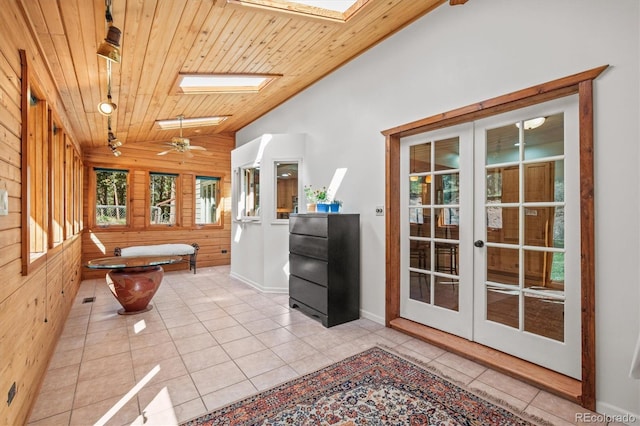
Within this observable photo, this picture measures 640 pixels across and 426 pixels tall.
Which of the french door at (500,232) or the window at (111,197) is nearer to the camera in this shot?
the french door at (500,232)

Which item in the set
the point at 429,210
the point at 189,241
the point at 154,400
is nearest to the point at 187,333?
the point at 154,400

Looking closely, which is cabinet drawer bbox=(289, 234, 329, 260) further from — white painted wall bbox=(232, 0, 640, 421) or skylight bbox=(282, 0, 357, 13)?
skylight bbox=(282, 0, 357, 13)

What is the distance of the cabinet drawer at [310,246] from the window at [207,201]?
412cm

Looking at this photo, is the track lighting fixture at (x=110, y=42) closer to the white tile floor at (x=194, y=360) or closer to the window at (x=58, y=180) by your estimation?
the window at (x=58, y=180)

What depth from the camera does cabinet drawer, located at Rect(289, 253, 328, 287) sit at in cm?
360

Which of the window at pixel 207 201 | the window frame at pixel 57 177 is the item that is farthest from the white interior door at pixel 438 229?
the window at pixel 207 201

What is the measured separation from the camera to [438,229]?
3.17 m

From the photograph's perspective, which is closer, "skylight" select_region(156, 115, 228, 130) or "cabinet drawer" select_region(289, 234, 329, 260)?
"cabinet drawer" select_region(289, 234, 329, 260)

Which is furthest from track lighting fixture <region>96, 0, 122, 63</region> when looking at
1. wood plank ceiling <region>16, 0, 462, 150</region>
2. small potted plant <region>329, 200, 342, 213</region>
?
small potted plant <region>329, 200, 342, 213</region>

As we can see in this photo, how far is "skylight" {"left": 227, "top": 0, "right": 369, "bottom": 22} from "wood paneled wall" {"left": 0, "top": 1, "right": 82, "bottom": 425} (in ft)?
4.93

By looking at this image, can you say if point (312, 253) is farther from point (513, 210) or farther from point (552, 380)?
point (552, 380)

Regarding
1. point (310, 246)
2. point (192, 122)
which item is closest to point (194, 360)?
point (310, 246)

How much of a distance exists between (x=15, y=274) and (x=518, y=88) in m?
3.71

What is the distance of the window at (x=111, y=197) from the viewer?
637 cm
